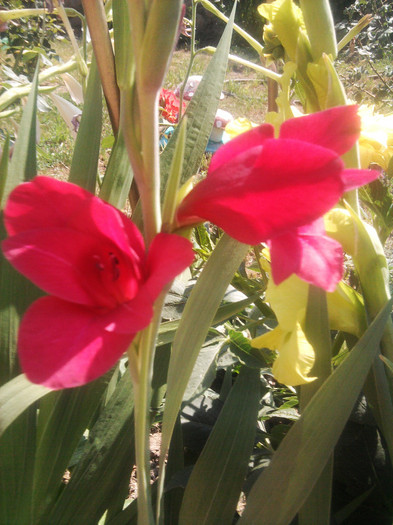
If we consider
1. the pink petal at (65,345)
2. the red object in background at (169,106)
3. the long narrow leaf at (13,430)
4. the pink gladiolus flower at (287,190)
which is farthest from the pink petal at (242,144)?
the red object in background at (169,106)

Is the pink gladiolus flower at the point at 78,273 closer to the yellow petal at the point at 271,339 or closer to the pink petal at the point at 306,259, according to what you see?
the pink petal at the point at 306,259

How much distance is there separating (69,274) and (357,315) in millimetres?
260

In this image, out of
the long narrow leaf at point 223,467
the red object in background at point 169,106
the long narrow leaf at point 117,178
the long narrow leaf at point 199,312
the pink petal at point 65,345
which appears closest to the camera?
the pink petal at point 65,345

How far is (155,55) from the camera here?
0.28m

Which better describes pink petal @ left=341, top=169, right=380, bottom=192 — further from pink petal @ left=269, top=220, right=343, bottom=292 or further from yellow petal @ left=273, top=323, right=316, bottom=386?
yellow petal @ left=273, top=323, right=316, bottom=386

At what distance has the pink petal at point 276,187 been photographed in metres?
0.26

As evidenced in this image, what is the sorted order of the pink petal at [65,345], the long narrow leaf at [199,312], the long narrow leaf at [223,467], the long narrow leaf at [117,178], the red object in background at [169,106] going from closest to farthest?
the pink petal at [65,345] → the long narrow leaf at [199,312] → the long narrow leaf at [223,467] → the long narrow leaf at [117,178] → the red object in background at [169,106]

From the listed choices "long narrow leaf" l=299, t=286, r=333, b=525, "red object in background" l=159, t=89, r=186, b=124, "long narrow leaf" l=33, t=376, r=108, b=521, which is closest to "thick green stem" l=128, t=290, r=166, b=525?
"long narrow leaf" l=299, t=286, r=333, b=525

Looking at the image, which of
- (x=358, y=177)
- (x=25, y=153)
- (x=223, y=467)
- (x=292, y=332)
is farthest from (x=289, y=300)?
(x=25, y=153)

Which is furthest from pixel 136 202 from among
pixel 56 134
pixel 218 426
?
pixel 56 134

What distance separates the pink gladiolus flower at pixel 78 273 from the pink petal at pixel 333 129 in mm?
92

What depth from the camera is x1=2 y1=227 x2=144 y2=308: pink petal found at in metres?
0.28

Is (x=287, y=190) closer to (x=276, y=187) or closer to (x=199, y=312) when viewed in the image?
(x=276, y=187)

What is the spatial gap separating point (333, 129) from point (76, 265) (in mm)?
161
